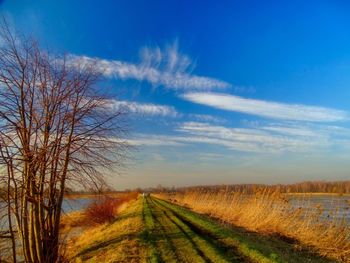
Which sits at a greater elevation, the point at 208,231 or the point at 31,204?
the point at 31,204

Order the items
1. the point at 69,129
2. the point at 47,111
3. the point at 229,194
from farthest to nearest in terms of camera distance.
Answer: the point at 229,194, the point at 69,129, the point at 47,111

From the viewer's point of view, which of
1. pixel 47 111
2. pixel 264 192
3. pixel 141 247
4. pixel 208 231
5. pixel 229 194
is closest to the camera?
pixel 47 111

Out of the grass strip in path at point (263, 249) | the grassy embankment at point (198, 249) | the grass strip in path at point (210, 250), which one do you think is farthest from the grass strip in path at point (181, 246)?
the grass strip in path at point (263, 249)

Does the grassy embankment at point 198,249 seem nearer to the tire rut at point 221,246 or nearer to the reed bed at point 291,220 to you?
the tire rut at point 221,246

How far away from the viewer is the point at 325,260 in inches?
284

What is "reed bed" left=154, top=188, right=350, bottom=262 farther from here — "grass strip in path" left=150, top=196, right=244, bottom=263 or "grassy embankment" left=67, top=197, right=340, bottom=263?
"grass strip in path" left=150, top=196, right=244, bottom=263

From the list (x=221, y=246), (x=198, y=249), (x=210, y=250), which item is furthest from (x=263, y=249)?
(x=198, y=249)

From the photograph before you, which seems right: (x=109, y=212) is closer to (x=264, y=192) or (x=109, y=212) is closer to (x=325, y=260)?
(x=264, y=192)

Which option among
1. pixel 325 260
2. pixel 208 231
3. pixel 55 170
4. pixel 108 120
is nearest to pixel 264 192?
pixel 208 231

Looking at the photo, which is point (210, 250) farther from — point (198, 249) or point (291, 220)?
point (291, 220)

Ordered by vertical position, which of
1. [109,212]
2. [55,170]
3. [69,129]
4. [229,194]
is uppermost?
[69,129]

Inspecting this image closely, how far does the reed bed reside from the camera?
816 cm

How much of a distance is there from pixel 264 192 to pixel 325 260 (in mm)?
4966

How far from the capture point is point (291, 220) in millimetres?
9984
